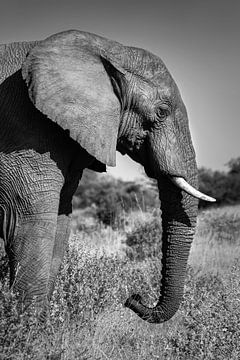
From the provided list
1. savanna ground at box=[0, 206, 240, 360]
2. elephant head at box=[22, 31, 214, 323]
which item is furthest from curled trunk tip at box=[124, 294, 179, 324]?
savanna ground at box=[0, 206, 240, 360]

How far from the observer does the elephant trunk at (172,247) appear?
197 inches

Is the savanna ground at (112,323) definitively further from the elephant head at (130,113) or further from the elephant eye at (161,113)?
the elephant eye at (161,113)

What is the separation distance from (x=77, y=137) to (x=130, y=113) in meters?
0.68

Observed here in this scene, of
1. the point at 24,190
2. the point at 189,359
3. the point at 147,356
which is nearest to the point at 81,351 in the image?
the point at 147,356

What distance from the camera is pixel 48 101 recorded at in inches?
173

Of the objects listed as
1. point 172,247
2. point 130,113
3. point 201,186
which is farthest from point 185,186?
point 201,186

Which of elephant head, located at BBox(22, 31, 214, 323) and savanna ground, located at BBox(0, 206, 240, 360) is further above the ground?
elephant head, located at BBox(22, 31, 214, 323)

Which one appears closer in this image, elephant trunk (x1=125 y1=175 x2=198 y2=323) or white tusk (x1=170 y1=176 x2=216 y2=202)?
white tusk (x1=170 y1=176 x2=216 y2=202)

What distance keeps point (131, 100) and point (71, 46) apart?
26.0 inches

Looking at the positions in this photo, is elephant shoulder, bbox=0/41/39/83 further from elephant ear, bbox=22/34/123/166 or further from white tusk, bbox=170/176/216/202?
white tusk, bbox=170/176/216/202

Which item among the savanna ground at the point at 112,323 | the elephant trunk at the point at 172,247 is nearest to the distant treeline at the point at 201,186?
the savanna ground at the point at 112,323

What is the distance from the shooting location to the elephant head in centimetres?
449

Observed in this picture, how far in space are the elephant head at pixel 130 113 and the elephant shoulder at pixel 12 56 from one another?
9.9 inches

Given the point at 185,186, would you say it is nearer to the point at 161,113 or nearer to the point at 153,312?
the point at 161,113
